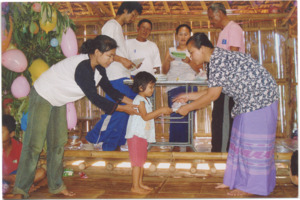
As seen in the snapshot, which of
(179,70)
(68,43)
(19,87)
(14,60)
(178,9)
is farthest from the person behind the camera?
(178,9)

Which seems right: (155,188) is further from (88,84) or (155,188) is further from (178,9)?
(178,9)

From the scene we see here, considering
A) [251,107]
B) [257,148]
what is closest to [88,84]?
[251,107]

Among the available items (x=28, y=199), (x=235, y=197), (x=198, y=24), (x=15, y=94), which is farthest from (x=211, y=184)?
(x=198, y=24)

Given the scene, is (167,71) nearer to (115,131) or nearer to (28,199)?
(115,131)

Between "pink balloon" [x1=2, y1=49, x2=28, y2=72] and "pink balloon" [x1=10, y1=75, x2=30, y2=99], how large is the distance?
107mm

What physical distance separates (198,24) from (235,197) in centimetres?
467

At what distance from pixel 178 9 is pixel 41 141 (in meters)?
4.83

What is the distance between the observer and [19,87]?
2926mm

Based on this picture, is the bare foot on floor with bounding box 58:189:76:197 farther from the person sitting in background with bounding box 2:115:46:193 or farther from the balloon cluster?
the balloon cluster

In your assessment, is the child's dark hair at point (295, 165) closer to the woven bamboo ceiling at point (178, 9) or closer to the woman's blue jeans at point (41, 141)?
the woman's blue jeans at point (41, 141)

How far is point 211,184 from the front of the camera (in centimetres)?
276

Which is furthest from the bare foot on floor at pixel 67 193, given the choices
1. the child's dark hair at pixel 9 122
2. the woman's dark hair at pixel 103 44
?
the woman's dark hair at pixel 103 44

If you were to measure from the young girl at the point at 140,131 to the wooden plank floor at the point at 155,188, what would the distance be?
5.6 inches

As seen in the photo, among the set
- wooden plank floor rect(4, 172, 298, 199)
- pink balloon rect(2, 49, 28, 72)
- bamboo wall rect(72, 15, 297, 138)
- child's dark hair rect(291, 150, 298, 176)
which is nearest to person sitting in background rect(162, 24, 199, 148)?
wooden plank floor rect(4, 172, 298, 199)
